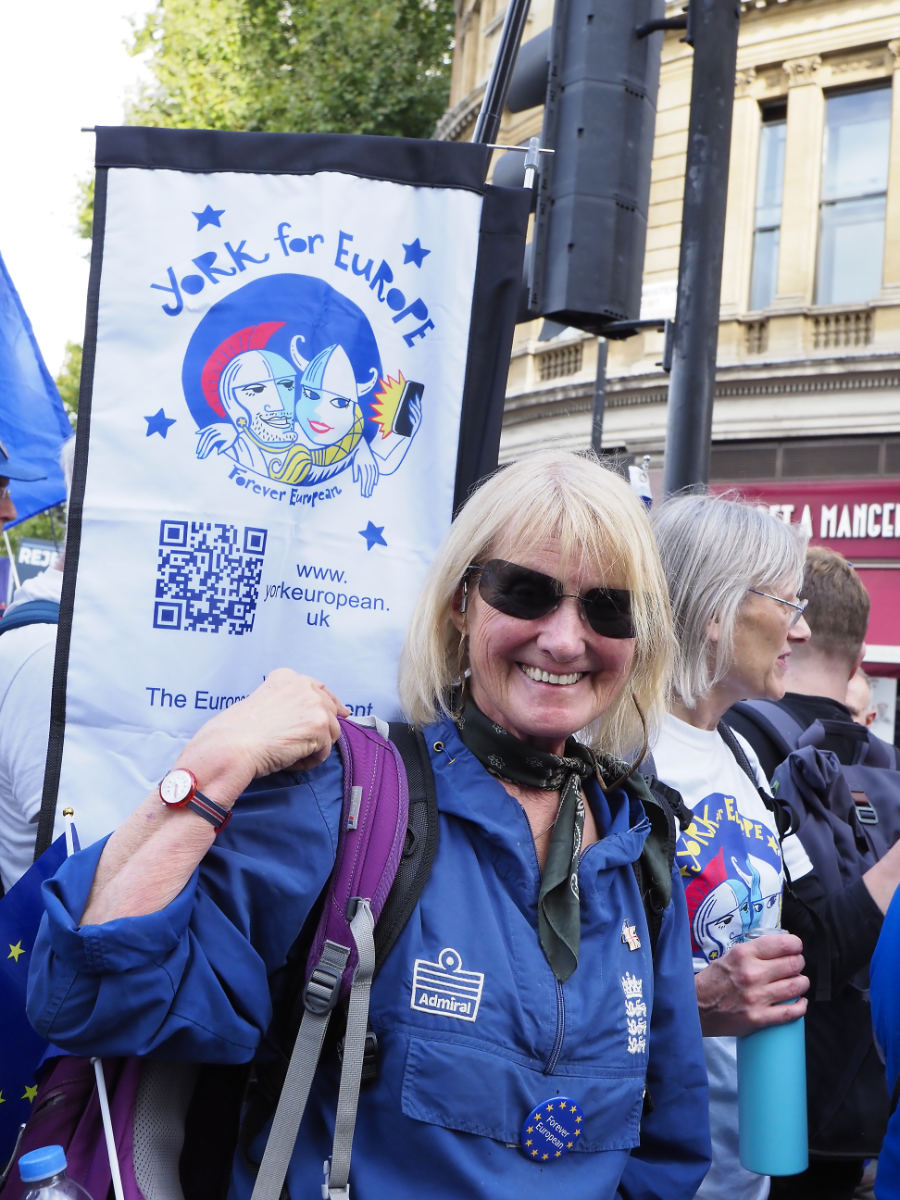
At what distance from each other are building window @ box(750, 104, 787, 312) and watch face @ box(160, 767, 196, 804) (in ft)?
45.5

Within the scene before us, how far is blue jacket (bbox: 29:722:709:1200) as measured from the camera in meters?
1.46

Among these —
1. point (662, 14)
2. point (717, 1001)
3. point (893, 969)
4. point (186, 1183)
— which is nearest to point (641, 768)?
point (717, 1001)

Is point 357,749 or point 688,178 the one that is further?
point 688,178

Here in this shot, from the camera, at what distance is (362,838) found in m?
1.64

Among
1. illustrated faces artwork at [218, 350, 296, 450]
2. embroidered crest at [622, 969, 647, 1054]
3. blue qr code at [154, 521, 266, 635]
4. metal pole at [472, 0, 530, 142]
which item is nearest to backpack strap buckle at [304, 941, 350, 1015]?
embroidered crest at [622, 969, 647, 1054]

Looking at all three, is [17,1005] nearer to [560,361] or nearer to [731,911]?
[731,911]

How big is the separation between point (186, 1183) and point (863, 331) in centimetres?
1339

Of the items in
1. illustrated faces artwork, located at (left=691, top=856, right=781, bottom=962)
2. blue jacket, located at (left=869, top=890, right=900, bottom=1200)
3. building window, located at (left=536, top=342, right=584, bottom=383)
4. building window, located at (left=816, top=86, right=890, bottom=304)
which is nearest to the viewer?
blue jacket, located at (left=869, top=890, right=900, bottom=1200)

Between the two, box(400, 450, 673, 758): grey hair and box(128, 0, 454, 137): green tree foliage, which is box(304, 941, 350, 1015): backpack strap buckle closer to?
box(400, 450, 673, 758): grey hair

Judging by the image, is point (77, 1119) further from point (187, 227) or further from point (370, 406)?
point (187, 227)

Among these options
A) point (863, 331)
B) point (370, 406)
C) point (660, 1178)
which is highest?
point (863, 331)

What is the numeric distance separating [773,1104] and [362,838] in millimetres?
1030

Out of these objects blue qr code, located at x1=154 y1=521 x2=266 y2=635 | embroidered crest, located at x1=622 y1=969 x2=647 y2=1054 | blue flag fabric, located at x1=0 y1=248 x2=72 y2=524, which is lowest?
embroidered crest, located at x1=622 y1=969 x2=647 y2=1054

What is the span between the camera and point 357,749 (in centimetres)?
173
